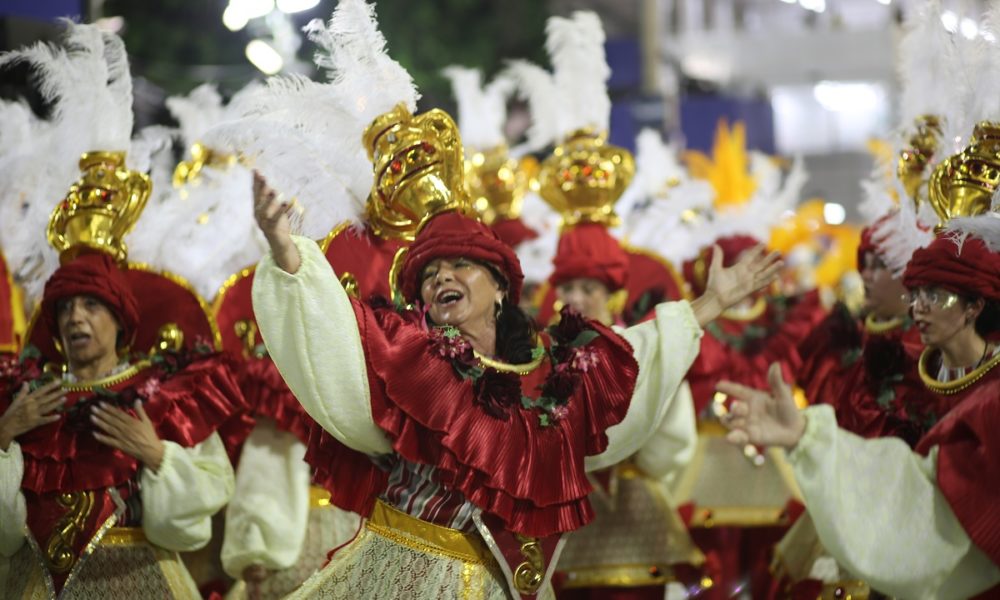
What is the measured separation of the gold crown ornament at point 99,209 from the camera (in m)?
5.54

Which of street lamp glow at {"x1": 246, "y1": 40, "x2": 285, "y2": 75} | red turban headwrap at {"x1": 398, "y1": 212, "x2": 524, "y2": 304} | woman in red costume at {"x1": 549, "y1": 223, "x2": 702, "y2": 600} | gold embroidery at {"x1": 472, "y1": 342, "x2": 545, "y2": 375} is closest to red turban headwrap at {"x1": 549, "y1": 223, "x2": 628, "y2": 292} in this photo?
woman in red costume at {"x1": 549, "y1": 223, "x2": 702, "y2": 600}

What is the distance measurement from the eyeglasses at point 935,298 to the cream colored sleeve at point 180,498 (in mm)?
2601

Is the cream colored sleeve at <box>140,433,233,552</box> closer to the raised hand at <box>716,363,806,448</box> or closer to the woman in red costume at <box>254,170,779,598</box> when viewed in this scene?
the woman in red costume at <box>254,170,779,598</box>

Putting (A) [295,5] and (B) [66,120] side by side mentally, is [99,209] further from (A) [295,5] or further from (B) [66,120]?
(A) [295,5]

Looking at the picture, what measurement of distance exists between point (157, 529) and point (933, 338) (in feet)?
9.27

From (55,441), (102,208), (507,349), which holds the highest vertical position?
(102,208)

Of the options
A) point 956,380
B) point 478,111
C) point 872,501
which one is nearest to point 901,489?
point 872,501

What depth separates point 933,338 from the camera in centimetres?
462

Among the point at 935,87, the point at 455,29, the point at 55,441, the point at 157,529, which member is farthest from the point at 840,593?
the point at 455,29

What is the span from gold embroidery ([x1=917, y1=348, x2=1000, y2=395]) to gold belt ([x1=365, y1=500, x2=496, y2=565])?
161 cm

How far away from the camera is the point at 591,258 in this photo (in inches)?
260

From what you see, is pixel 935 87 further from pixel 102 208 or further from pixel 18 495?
pixel 18 495

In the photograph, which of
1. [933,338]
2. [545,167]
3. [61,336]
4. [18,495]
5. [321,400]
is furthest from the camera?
[545,167]

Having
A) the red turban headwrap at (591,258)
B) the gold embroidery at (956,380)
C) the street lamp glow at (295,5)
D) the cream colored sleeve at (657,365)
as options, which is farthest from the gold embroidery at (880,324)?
the street lamp glow at (295,5)
